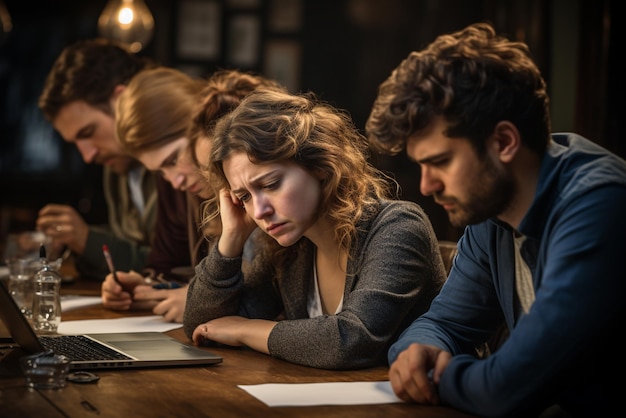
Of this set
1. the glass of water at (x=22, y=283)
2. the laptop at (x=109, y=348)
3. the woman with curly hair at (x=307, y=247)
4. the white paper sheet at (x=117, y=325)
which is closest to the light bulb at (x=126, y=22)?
the glass of water at (x=22, y=283)

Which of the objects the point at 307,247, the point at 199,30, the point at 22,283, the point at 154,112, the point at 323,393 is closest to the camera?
the point at 323,393

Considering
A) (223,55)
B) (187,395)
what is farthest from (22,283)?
(223,55)

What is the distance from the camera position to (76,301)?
2.99m

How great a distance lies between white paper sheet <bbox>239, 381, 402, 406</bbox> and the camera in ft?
5.35

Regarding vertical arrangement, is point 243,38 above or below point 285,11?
below

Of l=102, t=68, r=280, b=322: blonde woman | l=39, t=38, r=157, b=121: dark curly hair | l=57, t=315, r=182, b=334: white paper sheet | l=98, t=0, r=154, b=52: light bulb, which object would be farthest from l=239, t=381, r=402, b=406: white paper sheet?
l=98, t=0, r=154, b=52: light bulb

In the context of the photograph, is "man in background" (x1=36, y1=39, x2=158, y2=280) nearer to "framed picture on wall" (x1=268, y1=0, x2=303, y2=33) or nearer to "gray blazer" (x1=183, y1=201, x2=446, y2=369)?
"gray blazer" (x1=183, y1=201, x2=446, y2=369)

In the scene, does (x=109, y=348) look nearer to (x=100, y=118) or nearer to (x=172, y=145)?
(x=172, y=145)

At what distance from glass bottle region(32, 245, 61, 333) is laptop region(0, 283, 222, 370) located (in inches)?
7.2

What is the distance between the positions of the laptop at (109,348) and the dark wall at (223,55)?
4.03m

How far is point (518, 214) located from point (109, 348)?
0.93m

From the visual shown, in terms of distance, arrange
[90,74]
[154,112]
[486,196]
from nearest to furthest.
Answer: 1. [486,196]
2. [154,112]
3. [90,74]

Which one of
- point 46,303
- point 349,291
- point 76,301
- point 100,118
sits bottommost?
point 76,301

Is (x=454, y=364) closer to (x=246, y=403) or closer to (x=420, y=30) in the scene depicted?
(x=246, y=403)
